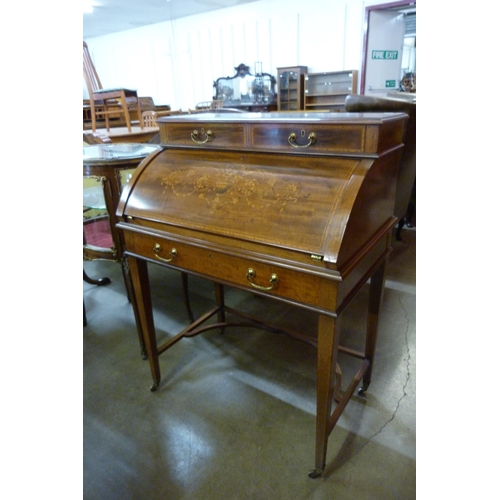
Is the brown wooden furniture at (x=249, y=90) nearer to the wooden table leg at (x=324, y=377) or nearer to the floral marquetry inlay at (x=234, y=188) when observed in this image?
the floral marquetry inlay at (x=234, y=188)

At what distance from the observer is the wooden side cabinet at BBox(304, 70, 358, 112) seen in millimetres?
6410

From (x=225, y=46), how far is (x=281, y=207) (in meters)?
8.04

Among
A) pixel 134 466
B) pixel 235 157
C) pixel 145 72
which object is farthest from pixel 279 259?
pixel 145 72

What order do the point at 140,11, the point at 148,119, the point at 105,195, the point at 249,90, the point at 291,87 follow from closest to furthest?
1. the point at 105,195
2. the point at 148,119
3. the point at 291,87
4. the point at 249,90
5. the point at 140,11

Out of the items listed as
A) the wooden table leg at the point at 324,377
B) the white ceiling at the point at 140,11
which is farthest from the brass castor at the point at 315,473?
the white ceiling at the point at 140,11

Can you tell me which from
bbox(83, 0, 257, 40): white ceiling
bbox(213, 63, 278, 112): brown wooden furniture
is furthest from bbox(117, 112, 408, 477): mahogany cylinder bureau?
bbox(83, 0, 257, 40): white ceiling

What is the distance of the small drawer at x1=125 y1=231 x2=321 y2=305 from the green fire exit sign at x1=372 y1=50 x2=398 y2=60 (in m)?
6.31

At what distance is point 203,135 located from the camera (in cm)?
136

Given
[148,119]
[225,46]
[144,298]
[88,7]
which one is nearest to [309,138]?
[144,298]

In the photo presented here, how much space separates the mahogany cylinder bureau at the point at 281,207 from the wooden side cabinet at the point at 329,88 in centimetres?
567

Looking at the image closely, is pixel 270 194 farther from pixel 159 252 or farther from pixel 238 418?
pixel 238 418
